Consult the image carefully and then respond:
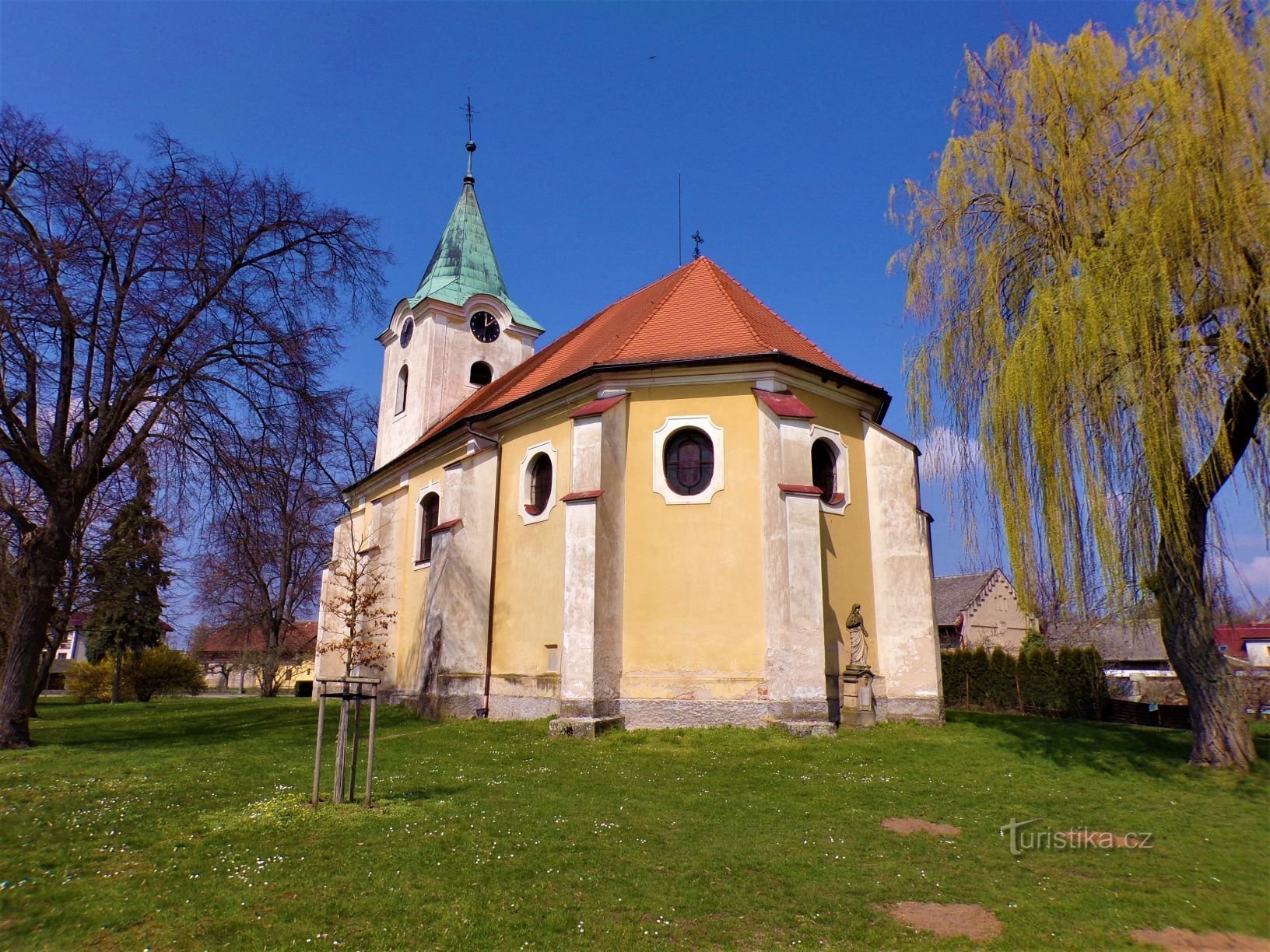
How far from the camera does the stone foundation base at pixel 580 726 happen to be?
13.7m

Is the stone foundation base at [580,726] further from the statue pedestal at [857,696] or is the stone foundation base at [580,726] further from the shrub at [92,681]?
the shrub at [92,681]

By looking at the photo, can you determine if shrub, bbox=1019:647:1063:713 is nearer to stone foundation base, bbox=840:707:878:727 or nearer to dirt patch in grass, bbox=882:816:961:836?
stone foundation base, bbox=840:707:878:727

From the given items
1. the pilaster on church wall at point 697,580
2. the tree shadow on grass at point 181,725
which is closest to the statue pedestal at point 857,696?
the pilaster on church wall at point 697,580

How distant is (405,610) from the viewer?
74.6 ft

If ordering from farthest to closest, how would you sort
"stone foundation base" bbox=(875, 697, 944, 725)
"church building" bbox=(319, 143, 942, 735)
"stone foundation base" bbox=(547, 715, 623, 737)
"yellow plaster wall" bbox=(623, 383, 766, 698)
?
1. "stone foundation base" bbox=(875, 697, 944, 725)
2. "yellow plaster wall" bbox=(623, 383, 766, 698)
3. "church building" bbox=(319, 143, 942, 735)
4. "stone foundation base" bbox=(547, 715, 623, 737)

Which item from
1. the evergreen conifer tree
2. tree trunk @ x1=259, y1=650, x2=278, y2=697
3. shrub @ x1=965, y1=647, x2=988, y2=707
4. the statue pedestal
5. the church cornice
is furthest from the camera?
tree trunk @ x1=259, y1=650, x2=278, y2=697

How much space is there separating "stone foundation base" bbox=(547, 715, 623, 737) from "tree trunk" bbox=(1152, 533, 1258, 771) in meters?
8.60

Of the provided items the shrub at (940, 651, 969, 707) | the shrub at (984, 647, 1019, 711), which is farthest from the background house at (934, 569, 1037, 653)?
the shrub at (984, 647, 1019, 711)

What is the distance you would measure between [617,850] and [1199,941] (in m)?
4.16

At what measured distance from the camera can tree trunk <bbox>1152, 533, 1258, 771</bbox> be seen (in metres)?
10.5

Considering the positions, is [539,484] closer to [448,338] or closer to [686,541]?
[686,541]

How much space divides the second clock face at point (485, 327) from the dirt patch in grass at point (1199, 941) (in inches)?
975

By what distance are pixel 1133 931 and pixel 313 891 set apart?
5573 millimetres

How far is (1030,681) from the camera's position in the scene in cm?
2589
